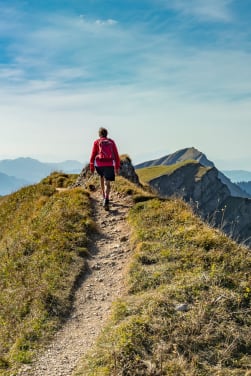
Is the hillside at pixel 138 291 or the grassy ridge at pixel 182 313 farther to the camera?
the hillside at pixel 138 291

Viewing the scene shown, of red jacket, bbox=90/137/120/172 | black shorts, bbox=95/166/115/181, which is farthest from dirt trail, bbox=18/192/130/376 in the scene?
red jacket, bbox=90/137/120/172

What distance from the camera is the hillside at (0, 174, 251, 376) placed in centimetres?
891

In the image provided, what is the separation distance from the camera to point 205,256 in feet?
42.8

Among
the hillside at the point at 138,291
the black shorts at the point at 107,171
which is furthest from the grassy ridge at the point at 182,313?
the black shorts at the point at 107,171

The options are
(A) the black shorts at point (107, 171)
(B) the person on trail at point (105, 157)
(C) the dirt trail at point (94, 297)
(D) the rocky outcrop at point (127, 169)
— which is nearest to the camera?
(C) the dirt trail at point (94, 297)

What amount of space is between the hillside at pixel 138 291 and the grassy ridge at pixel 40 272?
0.04 metres

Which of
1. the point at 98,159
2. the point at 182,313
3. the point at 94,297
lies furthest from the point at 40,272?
the point at 98,159

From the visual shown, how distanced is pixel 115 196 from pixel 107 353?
43.4ft

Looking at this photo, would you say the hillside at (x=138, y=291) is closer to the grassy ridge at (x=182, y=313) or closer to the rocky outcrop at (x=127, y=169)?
the grassy ridge at (x=182, y=313)

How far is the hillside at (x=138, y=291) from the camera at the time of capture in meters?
8.91

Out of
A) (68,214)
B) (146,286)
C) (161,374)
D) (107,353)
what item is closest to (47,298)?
(146,286)

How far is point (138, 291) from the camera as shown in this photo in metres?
12.1

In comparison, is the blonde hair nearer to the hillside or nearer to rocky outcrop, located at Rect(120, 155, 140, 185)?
the hillside

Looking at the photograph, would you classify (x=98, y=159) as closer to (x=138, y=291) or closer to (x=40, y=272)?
(x=40, y=272)
